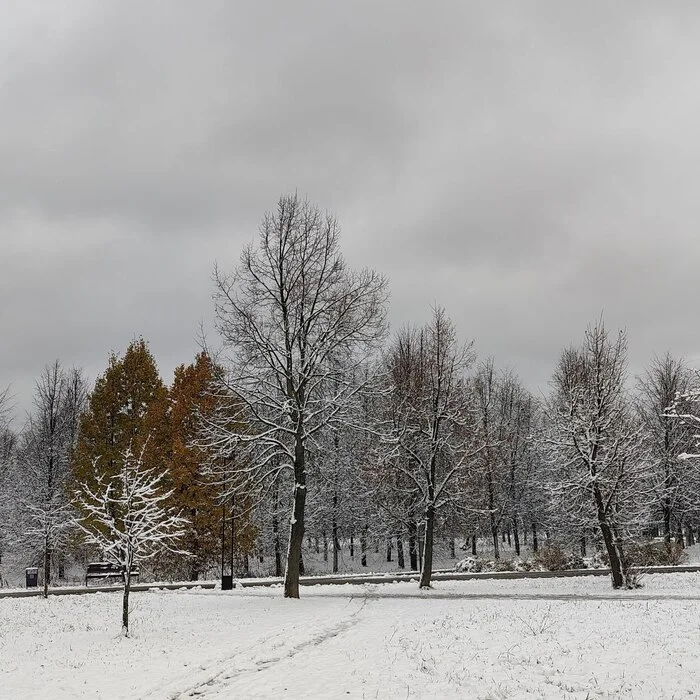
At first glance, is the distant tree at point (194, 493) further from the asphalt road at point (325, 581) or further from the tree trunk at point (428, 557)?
the tree trunk at point (428, 557)

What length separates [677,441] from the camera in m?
43.2

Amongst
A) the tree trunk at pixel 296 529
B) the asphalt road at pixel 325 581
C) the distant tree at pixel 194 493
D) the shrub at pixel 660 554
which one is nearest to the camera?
the tree trunk at pixel 296 529

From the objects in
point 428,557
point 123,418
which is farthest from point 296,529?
point 123,418

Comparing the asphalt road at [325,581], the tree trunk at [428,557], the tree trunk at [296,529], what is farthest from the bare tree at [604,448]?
the tree trunk at [296,529]

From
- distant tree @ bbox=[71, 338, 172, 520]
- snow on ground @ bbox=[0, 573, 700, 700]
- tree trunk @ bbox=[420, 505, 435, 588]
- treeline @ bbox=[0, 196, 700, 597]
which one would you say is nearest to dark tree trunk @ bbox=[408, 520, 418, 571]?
treeline @ bbox=[0, 196, 700, 597]

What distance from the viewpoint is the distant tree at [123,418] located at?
112 ft

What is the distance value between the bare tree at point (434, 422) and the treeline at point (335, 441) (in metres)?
0.11

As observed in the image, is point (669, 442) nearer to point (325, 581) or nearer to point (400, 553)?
point (400, 553)

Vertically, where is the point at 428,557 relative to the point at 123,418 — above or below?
below

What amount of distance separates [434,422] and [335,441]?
15.0 m

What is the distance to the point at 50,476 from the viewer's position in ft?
109

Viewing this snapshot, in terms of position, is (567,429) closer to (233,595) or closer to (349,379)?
(349,379)

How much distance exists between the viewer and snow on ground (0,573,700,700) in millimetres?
9438

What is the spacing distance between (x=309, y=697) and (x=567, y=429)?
1977 centimetres
